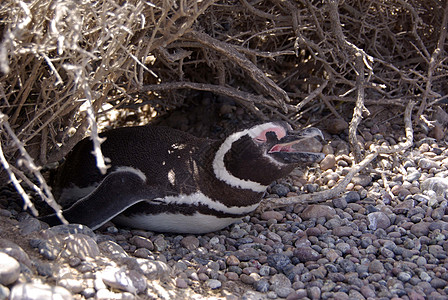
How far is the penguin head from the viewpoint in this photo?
9.42ft

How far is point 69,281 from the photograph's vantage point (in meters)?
2.04

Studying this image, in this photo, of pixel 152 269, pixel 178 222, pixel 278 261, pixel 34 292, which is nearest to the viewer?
pixel 34 292

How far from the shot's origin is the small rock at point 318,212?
313 cm

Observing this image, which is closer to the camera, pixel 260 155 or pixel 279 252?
pixel 279 252

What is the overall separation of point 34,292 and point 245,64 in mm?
1776

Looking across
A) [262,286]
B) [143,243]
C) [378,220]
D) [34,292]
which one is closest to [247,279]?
[262,286]

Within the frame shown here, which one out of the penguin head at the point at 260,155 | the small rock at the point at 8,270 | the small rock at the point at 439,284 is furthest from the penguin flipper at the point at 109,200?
the small rock at the point at 439,284

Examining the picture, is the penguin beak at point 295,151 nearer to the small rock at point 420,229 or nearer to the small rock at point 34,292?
the small rock at point 420,229

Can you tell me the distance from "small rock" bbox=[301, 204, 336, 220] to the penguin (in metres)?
0.33

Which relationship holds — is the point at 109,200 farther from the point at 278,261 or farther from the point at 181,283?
the point at 278,261

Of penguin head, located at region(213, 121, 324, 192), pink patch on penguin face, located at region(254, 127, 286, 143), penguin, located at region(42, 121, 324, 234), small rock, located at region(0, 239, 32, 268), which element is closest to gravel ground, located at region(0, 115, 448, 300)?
small rock, located at region(0, 239, 32, 268)

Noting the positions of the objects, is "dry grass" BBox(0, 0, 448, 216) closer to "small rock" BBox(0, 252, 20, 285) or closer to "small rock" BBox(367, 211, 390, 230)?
"small rock" BBox(367, 211, 390, 230)

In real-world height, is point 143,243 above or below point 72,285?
below

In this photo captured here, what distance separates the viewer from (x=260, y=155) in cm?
288
